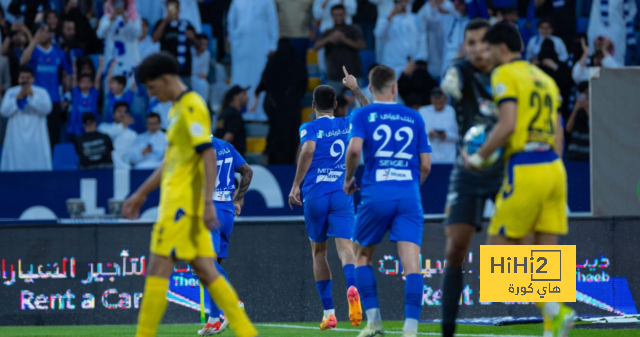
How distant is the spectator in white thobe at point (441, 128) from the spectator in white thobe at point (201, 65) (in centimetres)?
398

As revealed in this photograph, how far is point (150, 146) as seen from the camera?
15.8 m

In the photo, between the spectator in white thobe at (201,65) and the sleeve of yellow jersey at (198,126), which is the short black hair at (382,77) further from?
the spectator in white thobe at (201,65)

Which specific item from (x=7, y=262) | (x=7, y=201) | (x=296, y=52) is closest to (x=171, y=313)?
(x=7, y=262)

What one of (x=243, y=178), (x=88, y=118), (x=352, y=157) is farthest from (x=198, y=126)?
(x=88, y=118)

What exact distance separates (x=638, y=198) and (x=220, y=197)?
5.42m

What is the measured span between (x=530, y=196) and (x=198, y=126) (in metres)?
2.13

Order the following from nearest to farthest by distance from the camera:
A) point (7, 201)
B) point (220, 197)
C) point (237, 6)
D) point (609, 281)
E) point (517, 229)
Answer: point (517, 229)
point (220, 197)
point (609, 281)
point (7, 201)
point (237, 6)

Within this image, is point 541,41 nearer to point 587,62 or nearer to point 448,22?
point 587,62

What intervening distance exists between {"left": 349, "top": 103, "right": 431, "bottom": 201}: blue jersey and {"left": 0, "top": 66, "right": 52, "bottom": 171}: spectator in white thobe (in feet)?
31.5

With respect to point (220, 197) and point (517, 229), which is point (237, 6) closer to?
point (220, 197)

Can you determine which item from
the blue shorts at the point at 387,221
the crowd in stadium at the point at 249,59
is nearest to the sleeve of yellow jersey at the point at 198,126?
the blue shorts at the point at 387,221

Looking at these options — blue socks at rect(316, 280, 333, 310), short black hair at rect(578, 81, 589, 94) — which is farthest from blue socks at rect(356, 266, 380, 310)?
short black hair at rect(578, 81, 589, 94)

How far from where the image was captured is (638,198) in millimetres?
12297

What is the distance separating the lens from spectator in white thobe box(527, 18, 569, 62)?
1681 centimetres
